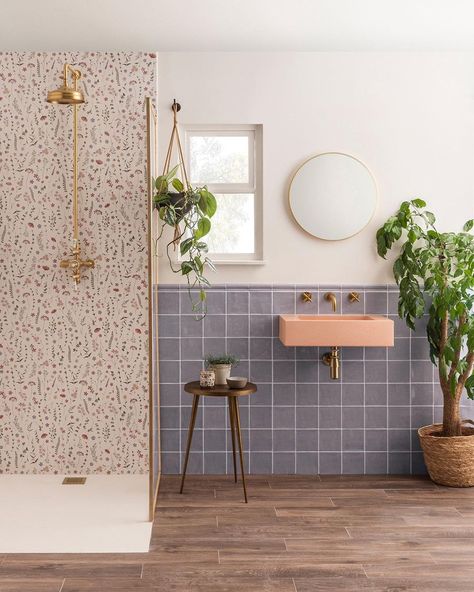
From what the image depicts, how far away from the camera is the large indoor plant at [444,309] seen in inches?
155

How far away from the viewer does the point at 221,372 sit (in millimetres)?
3912

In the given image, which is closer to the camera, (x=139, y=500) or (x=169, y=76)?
(x=139, y=500)

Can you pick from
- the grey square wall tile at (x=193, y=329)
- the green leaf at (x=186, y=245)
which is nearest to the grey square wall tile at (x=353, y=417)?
the grey square wall tile at (x=193, y=329)

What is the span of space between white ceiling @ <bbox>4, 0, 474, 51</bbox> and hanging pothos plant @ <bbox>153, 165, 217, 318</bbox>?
2.57 ft

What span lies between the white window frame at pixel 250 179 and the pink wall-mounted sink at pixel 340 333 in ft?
2.07

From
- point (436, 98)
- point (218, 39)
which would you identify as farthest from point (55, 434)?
point (436, 98)

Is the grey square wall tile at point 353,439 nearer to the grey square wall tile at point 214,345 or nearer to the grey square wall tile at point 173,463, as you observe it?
the grey square wall tile at point 214,345

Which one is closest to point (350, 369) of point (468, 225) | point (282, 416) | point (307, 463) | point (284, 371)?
point (284, 371)

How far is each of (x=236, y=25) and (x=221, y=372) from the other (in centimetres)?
193

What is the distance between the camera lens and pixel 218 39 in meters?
3.97

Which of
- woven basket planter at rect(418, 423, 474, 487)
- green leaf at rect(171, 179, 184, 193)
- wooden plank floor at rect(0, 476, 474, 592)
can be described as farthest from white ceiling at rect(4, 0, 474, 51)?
wooden plank floor at rect(0, 476, 474, 592)

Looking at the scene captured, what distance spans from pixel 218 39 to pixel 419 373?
7.80 ft

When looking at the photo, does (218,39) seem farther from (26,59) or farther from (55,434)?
A: (55,434)

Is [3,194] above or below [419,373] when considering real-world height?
above
